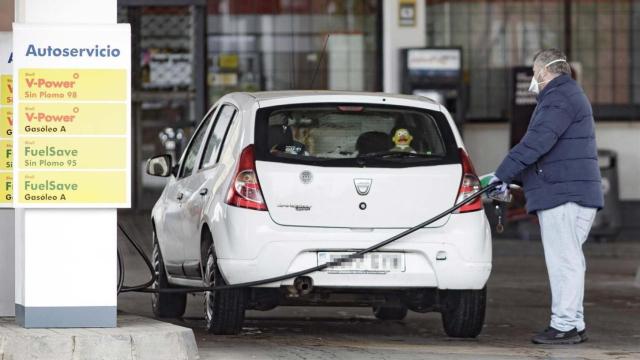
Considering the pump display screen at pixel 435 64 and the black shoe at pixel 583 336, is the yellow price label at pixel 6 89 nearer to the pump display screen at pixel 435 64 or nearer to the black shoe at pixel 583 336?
the black shoe at pixel 583 336

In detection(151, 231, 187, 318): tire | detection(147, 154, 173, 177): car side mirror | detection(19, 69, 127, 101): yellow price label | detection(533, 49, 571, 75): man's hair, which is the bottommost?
detection(151, 231, 187, 318): tire

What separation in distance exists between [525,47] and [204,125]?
9.17 m

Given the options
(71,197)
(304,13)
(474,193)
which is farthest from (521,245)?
(71,197)

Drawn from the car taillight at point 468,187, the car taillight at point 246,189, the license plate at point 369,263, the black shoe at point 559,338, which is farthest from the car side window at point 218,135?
the black shoe at point 559,338

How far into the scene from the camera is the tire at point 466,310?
A: 9836mm

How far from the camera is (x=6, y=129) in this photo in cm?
966

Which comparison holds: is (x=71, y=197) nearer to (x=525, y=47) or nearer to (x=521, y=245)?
(x=521, y=245)

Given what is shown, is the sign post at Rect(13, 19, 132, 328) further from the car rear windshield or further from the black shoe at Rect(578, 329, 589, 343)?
the black shoe at Rect(578, 329, 589, 343)

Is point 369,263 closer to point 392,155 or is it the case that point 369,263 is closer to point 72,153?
point 392,155

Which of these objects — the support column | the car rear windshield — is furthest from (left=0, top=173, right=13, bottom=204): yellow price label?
the car rear windshield

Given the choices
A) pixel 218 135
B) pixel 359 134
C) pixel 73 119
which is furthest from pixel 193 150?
pixel 73 119

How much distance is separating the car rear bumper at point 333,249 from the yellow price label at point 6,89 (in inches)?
58.5

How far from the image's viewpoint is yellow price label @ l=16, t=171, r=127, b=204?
28.1 feet

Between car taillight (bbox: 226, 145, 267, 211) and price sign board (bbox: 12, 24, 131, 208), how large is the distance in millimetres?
895
